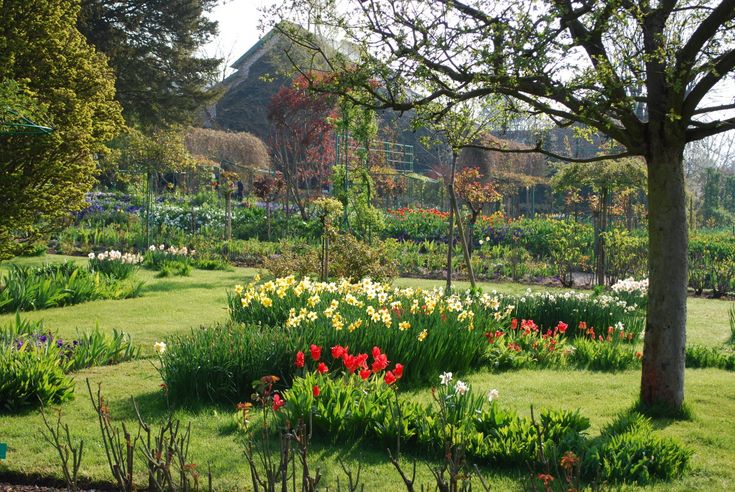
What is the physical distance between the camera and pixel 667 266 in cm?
493

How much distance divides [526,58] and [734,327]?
581 cm

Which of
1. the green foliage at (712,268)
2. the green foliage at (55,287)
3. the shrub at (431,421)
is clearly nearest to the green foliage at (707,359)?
the shrub at (431,421)

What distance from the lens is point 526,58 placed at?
440 cm

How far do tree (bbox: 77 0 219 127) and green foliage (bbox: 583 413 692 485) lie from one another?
18.1m

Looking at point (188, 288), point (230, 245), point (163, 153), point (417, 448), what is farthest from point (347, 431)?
point (163, 153)

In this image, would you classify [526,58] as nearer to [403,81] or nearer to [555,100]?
[555,100]

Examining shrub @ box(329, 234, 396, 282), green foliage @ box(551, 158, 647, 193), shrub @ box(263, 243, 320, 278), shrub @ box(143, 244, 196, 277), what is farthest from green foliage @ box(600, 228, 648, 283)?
shrub @ box(143, 244, 196, 277)

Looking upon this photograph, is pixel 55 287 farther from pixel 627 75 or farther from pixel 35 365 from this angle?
pixel 627 75

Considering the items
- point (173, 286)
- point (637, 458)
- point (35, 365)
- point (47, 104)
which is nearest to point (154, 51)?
point (173, 286)

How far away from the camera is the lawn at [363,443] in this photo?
4105 millimetres

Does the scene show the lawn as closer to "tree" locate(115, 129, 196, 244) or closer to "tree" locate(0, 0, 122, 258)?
"tree" locate(0, 0, 122, 258)

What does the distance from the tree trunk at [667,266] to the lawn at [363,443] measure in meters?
0.40

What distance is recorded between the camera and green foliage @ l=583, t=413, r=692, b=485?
388 cm

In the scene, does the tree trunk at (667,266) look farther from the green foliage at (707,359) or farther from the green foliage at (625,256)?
the green foliage at (625,256)
